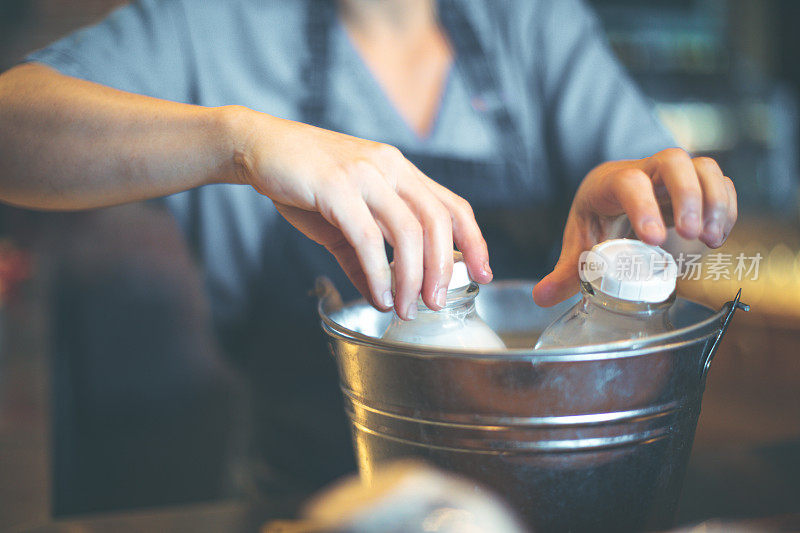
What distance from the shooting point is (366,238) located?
0.43 metres

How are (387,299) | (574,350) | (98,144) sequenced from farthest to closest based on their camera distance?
(98,144) < (387,299) < (574,350)

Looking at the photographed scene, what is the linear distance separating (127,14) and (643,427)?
836 mm

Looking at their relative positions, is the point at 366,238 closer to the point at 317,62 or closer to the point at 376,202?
the point at 376,202

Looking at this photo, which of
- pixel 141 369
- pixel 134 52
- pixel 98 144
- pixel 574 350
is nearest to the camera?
pixel 574 350

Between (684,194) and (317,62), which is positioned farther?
(317,62)

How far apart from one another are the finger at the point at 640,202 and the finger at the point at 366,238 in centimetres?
18

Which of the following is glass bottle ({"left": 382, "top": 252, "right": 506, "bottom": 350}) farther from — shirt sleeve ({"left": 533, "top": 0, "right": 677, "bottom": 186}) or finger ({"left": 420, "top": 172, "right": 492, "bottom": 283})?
shirt sleeve ({"left": 533, "top": 0, "right": 677, "bottom": 186})

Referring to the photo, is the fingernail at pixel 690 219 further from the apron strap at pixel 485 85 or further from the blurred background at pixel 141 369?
the blurred background at pixel 141 369

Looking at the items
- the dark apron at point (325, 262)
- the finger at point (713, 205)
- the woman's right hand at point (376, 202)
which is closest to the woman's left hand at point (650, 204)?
the finger at point (713, 205)

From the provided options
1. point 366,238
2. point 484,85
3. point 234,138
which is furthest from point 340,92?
point 366,238

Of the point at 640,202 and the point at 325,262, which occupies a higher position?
the point at 640,202

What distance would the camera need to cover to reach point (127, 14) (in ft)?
2.81

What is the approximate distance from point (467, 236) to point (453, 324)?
0.07m

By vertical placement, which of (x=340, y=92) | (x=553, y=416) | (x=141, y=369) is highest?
(x=340, y=92)
